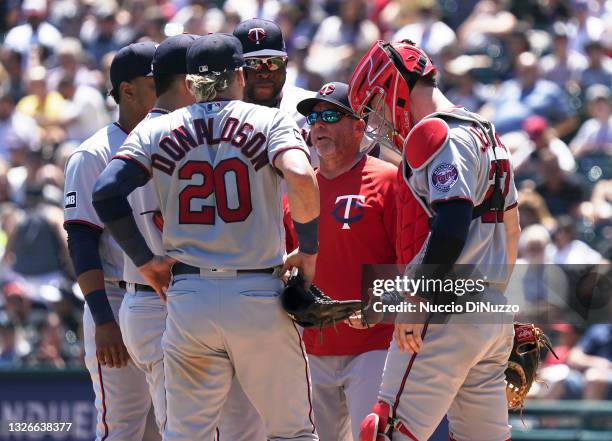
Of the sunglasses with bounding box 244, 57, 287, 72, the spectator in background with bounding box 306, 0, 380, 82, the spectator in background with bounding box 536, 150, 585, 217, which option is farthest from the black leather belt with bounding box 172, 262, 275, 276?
the spectator in background with bounding box 306, 0, 380, 82

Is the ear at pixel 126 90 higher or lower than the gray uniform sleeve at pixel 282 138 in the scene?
lower

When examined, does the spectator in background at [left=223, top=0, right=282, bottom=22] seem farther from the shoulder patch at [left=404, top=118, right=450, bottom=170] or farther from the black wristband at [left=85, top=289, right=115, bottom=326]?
the shoulder patch at [left=404, top=118, right=450, bottom=170]

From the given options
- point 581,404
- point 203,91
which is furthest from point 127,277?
point 581,404

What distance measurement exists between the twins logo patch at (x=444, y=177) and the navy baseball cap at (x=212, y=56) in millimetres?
1008

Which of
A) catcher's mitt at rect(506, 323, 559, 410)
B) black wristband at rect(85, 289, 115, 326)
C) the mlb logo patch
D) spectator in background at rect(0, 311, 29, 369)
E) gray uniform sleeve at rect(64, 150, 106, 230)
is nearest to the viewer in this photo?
the mlb logo patch

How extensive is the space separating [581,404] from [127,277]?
14.7 feet

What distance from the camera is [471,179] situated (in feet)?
17.0

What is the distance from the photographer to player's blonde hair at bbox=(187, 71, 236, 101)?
5.39 m

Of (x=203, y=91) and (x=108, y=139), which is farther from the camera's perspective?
(x=108, y=139)

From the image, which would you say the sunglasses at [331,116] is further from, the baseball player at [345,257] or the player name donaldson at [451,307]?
the player name donaldson at [451,307]

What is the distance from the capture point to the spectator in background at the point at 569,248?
34.3 feet

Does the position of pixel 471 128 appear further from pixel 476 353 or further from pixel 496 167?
pixel 476 353

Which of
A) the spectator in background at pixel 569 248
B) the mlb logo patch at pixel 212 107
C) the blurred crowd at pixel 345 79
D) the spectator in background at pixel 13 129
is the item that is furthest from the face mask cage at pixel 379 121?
the spectator in background at pixel 13 129

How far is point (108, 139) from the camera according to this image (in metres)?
6.29
